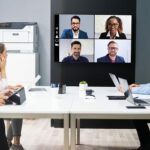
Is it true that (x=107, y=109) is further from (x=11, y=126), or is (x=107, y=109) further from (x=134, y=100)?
(x=11, y=126)

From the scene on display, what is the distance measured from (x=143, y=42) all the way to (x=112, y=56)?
0.90 m

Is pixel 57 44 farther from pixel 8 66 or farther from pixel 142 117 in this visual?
pixel 142 117

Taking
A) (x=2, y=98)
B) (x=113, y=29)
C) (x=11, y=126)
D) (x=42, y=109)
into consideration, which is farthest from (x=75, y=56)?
(x=42, y=109)

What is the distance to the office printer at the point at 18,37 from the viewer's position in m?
5.78

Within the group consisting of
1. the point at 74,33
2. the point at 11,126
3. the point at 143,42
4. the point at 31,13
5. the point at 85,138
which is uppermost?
the point at 31,13

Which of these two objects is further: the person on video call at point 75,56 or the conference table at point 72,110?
the person on video call at point 75,56

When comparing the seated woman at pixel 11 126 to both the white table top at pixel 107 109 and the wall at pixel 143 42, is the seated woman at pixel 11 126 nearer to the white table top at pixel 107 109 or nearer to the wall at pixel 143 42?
the white table top at pixel 107 109

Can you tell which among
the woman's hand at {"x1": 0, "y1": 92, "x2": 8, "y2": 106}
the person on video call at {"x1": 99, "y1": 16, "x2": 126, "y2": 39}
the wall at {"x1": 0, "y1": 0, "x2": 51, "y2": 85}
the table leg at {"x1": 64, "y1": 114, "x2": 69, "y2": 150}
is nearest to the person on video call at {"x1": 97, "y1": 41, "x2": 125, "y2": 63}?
the person on video call at {"x1": 99, "y1": 16, "x2": 126, "y2": 39}

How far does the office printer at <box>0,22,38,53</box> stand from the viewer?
5.78 meters

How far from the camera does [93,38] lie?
200 inches

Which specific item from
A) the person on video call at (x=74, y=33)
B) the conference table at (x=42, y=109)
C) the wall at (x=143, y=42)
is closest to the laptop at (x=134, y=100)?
the conference table at (x=42, y=109)

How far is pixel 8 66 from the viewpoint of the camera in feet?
19.4

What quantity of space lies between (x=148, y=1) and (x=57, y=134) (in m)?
2.78

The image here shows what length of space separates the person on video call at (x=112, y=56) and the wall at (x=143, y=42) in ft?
2.10
